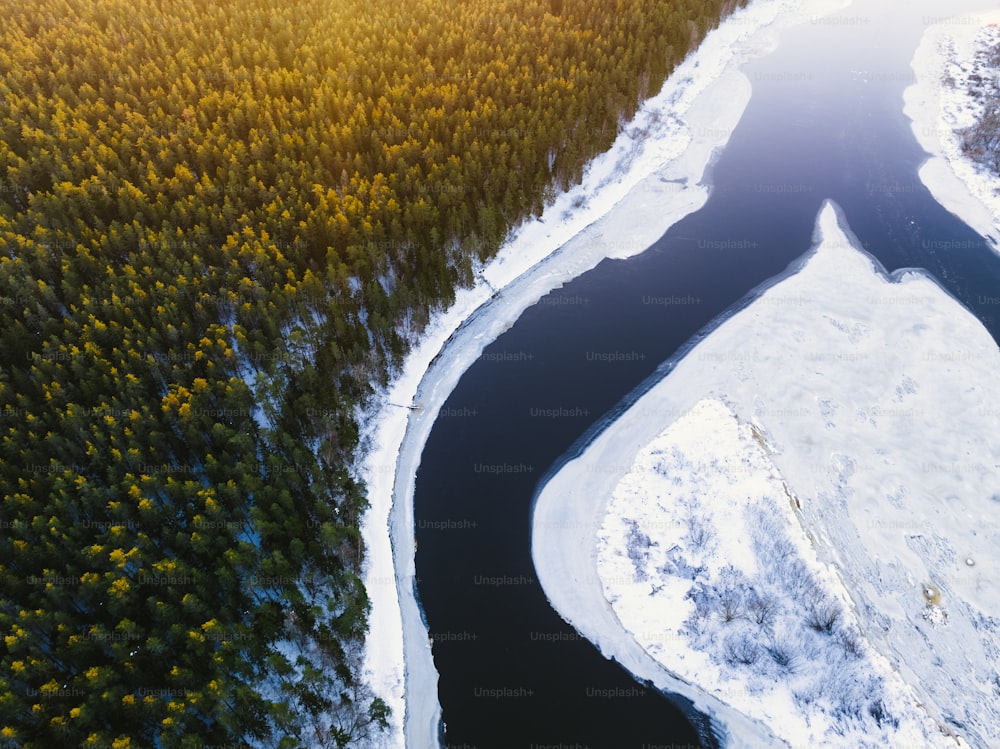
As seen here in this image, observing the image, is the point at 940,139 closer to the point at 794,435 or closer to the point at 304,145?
the point at 794,435

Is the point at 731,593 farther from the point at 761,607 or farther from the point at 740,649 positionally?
the point at 740,649

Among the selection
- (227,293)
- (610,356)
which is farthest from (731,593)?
(227,293)

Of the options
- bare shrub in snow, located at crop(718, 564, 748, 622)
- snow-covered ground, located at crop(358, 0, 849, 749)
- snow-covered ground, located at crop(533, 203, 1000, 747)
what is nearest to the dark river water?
snow-covered ground, located at crop(358, 0, 849, 749)

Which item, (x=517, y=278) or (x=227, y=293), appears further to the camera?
(x=517, y=278)

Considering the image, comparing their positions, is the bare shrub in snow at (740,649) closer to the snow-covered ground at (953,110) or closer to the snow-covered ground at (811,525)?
the snow-covered ground at (811,525)

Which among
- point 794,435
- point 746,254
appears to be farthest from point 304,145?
point 794,435

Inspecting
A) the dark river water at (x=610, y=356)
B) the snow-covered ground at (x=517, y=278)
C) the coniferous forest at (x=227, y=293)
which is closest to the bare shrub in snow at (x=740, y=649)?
the dark river water at (x=610, y=356)
